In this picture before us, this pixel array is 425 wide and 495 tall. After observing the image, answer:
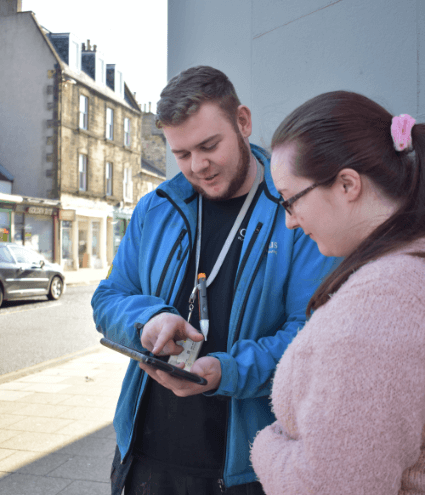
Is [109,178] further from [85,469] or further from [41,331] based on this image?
[85,469]

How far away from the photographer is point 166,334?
1523 millimetres

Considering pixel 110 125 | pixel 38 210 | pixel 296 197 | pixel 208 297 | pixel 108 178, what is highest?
pixel 110 125

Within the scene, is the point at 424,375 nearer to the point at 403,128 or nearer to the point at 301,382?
the point at 301,382

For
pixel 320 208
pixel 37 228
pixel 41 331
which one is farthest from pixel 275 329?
pixel 37 228

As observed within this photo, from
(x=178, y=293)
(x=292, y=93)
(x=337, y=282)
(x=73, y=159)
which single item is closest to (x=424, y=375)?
(x=337, y=282)

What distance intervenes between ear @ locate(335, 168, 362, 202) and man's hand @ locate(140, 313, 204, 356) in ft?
2.40

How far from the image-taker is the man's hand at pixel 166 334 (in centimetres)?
153

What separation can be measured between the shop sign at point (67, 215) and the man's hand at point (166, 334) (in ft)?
82.1

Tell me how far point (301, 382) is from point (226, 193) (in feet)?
3.82

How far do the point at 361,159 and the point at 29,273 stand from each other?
43.7 ft

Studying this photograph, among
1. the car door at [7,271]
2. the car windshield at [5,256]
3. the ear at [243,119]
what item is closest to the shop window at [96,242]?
the car windshield at [5,256]

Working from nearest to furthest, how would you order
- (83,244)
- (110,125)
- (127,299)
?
(127,299) → (83,244) → (110,125)

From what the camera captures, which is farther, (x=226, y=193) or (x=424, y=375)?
(x=226, y=193)

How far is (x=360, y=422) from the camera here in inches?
31.2
